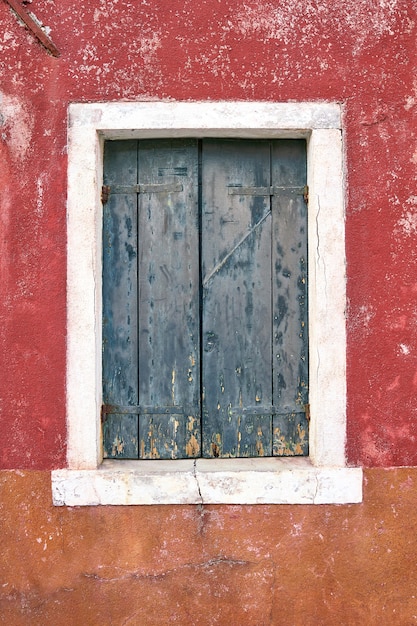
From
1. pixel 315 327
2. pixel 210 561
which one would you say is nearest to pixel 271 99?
pixel 315 327

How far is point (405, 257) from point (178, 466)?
60.3 inches

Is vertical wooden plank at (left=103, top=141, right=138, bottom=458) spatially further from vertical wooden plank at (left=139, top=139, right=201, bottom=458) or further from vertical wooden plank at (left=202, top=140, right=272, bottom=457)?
vertical wooden plank at (left=202, top=140, right=272, bottom=457)

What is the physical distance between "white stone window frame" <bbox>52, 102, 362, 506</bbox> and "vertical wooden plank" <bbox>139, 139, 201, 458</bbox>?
0.20 meters

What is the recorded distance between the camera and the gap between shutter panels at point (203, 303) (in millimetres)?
3115

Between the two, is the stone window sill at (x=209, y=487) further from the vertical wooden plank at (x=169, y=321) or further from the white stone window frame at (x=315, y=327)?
the vertical wooden plank at (x=169, y=321)

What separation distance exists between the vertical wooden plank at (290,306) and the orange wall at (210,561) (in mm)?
407

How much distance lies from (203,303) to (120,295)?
431 millimetres

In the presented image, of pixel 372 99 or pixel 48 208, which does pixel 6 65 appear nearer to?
pixel 48 208

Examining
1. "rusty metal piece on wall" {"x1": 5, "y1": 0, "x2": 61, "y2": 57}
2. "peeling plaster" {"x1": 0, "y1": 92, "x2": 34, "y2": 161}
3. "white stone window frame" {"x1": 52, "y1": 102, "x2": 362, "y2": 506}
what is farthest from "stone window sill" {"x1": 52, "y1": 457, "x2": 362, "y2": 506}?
"rusty metal piece on wall" {"x1": 5, "y1": 0, "x2": 61, "y2": 57}

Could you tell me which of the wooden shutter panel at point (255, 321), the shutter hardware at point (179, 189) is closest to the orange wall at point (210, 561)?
the wooden shutter panel at point (255, 321)

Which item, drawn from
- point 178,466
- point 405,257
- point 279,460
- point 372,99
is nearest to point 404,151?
point 372,99

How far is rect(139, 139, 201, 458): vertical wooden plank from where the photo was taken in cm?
Result: 312

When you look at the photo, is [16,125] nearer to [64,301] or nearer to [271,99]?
[64,301]

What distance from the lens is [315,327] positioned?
300cm
